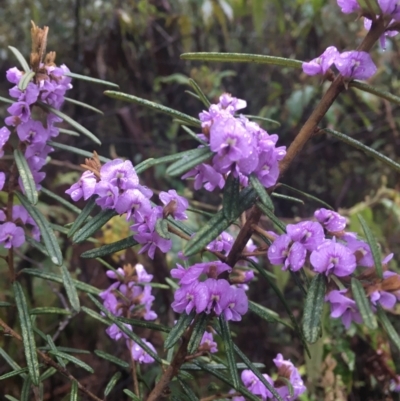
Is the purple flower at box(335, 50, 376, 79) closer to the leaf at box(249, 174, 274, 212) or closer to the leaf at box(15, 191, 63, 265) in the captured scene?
the leaf at box(249, 174, 274, 212)

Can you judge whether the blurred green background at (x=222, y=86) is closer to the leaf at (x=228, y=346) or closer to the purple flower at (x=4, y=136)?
the purple flower at (x=4, y=136)

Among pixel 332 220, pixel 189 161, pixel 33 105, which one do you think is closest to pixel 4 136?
pixel 33 105

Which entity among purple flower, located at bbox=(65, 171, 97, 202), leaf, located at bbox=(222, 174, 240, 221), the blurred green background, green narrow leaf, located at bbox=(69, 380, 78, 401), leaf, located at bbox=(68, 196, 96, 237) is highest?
the blurred green background

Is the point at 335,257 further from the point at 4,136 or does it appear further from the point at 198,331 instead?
the point at 4,136

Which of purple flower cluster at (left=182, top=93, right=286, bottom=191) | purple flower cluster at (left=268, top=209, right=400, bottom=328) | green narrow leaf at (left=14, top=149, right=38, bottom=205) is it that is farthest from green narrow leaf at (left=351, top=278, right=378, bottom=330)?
green narrow leaf at (left=14, top=149, right=38, bottom=205)

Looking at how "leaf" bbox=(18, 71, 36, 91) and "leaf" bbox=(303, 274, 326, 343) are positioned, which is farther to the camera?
"leaf" bbox=(18, 71, 36, 91)

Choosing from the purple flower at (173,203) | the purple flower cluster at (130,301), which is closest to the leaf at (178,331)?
the purple flower at (173,203)
